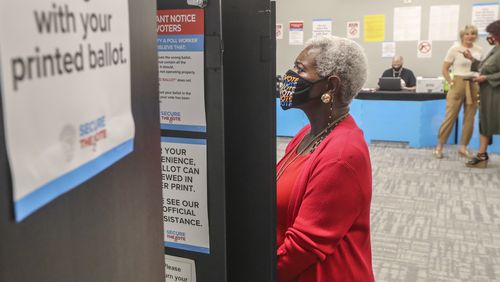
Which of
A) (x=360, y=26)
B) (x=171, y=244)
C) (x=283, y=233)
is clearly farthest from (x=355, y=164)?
(x=360, y=26)

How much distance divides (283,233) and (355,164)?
0.30 meters

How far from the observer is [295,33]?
9.07m

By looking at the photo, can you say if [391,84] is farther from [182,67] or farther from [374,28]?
[182,67]

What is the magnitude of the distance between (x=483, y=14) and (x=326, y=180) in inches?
293

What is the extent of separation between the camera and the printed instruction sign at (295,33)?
29.6ft

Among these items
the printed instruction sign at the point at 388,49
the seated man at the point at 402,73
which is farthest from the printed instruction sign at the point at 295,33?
the seated man at the point at 402,73

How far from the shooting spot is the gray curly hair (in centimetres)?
166

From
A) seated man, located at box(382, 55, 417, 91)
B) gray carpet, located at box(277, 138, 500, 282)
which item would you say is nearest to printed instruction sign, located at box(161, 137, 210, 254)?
gray carpet, located at box(277, 138, 500, 282)

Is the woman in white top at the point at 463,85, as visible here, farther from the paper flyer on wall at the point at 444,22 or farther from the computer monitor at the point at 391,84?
the paper flyer on wall at the point at 444,22

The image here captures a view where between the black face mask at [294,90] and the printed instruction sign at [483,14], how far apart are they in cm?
708

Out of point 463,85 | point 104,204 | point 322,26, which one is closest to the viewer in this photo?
point 104,204

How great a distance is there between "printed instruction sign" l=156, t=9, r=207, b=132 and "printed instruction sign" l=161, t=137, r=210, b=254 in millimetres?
43

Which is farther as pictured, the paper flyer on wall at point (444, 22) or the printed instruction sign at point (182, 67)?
the paper flyer on wall at point (444, 22)

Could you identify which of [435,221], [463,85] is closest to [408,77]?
[463,85]
